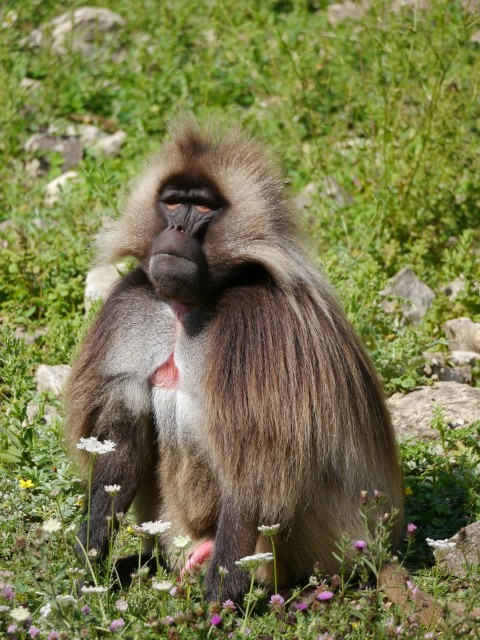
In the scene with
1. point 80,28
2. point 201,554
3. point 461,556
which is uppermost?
point 80,28

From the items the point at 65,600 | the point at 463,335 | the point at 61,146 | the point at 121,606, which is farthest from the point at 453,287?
the point at 65,600

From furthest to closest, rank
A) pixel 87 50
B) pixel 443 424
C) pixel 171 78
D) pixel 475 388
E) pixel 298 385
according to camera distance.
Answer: pixel 87 50 < pixel 171 78 < pixel 475 388 < pixel 443 424 < pixel 298 385

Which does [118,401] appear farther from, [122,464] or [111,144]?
[111,144]

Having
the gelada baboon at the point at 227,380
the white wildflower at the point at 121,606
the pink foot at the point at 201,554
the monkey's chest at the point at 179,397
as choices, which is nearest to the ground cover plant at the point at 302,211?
the white wildflower at the point at 121,606

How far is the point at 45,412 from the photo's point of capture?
5.14m

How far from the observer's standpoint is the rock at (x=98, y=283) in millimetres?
5883

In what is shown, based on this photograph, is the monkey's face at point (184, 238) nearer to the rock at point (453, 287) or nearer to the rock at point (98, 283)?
the rock at point (98, 283)

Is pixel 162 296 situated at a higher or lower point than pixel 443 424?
higher

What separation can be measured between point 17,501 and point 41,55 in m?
5.42

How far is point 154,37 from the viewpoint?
29.8 ft

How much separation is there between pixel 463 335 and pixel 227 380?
255 centimetres

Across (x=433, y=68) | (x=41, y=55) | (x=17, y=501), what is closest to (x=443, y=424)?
(x=17, y=501)

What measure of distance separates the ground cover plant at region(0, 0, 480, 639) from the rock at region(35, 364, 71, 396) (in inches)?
2.7

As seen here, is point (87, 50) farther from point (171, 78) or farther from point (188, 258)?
point (188, 258)
